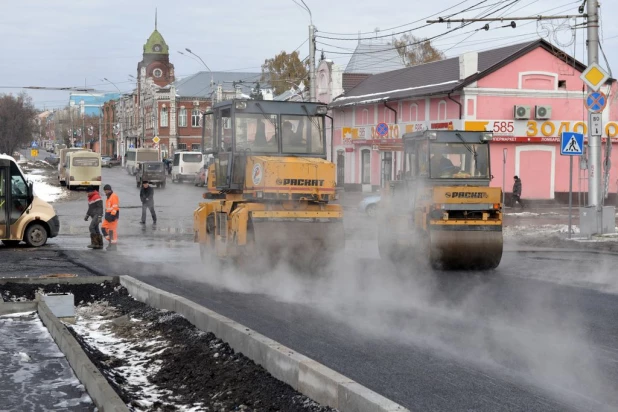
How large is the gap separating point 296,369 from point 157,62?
109 metres

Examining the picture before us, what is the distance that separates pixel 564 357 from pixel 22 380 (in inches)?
207

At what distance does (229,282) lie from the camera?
15273 mm

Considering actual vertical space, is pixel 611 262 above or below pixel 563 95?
below

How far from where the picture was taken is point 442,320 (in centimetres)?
1093

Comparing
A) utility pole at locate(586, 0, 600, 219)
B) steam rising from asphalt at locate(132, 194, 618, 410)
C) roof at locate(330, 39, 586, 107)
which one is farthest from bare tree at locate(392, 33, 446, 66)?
steam rising from asphalt at locate(132, 194, 618, 410)

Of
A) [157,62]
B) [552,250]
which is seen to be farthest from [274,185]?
[157,62]

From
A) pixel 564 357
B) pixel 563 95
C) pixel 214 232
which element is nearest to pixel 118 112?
pixel 563 95

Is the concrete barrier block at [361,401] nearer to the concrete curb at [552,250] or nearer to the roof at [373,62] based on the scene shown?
the concrete curb at [552,250]

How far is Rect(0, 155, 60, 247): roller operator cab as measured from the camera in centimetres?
2233

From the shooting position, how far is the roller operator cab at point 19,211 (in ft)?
73.3

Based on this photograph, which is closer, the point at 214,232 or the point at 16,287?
the point at 16,287

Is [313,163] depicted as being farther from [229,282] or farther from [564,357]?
[564,357]

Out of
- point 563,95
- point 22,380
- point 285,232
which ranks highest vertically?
point 563,95

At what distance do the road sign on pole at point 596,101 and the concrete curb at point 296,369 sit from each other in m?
15.3
